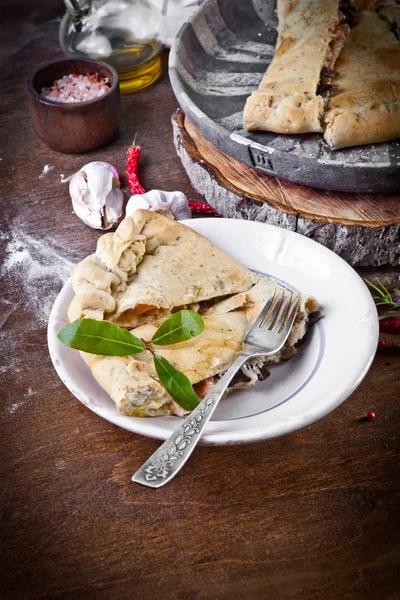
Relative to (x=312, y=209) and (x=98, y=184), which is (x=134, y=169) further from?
(x=312, y=209)

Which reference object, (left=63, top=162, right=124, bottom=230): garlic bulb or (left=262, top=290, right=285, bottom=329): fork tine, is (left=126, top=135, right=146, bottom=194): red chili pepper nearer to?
(left=63, top=162, right=124, bottom=230): garlic bulb

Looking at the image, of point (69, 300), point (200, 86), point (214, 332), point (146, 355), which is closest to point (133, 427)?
point (146, 355)

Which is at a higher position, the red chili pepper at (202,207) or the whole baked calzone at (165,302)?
the whole baked calzone at (165,302)

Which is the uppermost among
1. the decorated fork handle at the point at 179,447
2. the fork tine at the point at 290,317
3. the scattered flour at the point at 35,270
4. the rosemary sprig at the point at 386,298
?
the fork tine at the point at 290,317

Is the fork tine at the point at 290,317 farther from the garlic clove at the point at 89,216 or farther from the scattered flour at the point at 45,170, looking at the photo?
the scattered flour at the point at 45,170

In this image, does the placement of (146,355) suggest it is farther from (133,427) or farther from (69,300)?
(69,300)

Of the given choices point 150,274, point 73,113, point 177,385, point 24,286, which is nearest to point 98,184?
point 73,113

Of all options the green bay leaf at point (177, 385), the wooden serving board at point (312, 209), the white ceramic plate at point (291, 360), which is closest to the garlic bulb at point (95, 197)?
the wooden serving board at point (312, 209)
